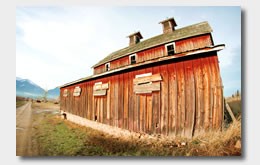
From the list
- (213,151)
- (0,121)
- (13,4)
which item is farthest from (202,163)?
(13,4)

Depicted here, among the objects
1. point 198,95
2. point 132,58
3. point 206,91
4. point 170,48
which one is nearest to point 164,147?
point 198,95

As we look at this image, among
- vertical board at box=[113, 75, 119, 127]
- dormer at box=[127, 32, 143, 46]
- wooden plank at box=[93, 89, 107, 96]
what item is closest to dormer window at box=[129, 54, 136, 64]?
vertical board at box=[113, 75, 119, 127]

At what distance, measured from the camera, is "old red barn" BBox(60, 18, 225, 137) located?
11.5 feet

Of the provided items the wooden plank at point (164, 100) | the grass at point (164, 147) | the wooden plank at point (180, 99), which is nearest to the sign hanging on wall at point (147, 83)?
the wooden plank at point (164, 100)

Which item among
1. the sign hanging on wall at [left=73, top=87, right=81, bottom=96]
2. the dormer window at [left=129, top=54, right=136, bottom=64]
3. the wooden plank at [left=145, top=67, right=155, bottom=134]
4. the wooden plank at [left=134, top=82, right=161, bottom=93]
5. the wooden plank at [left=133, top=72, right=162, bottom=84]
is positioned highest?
the dormer window at [left=129, top=54, right=136, bottom=64]

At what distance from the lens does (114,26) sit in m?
5.13

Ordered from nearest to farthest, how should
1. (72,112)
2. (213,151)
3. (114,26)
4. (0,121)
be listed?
1. (213,151)
2. (0,121)
3. (114,26)
4. (72,112)

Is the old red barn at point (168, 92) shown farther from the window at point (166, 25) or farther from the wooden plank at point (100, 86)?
the window at point (166, 25)

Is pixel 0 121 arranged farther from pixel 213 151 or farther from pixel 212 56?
pixel 212 56

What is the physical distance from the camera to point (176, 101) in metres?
3.93

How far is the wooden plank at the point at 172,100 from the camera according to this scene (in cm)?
389

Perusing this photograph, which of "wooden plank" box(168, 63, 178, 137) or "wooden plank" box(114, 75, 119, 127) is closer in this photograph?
"wooden plank" box(168, 63, 178, 137)

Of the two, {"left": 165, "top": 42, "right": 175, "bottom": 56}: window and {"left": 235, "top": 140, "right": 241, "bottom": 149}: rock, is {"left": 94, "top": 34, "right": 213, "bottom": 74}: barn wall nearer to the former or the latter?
{"left": 165, "top": 42, "right": 175, "bottom": 56}: window

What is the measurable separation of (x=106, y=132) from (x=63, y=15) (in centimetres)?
669
